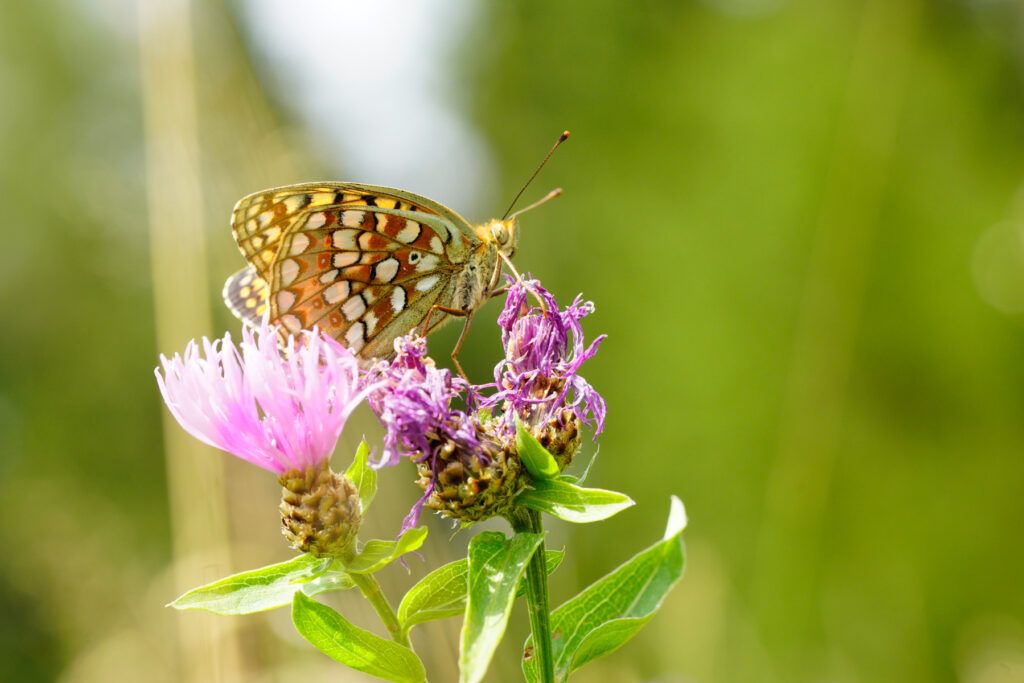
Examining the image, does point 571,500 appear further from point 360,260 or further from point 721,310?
point 721,310

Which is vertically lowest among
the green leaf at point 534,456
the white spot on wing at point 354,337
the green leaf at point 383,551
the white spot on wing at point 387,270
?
the green leaf at point 383,551

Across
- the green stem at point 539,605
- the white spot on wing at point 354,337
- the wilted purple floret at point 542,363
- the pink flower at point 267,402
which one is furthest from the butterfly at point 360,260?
the green stem at point 539,605

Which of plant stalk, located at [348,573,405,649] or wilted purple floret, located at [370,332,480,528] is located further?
wilted purple floret, located at [370,332,480,528]

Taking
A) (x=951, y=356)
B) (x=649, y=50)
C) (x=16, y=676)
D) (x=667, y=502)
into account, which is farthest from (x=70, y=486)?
(x=951, y=356)

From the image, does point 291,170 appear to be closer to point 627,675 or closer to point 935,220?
point 627,675

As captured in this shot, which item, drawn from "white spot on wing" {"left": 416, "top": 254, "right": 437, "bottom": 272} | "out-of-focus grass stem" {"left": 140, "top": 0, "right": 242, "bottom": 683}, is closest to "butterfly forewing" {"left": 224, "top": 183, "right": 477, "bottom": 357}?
"white spot on wing" {"left": 416, "top": 254, "right": 437, "bottom": 272}

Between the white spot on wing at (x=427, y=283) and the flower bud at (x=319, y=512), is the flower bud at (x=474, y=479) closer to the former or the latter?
the flower bud at (x=319, y=512)

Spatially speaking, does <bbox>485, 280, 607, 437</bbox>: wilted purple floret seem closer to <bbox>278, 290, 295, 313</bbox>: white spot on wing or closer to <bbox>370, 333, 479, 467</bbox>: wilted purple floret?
<bbox>370, 333, 479, 467</bbox>: wilted purple floret
